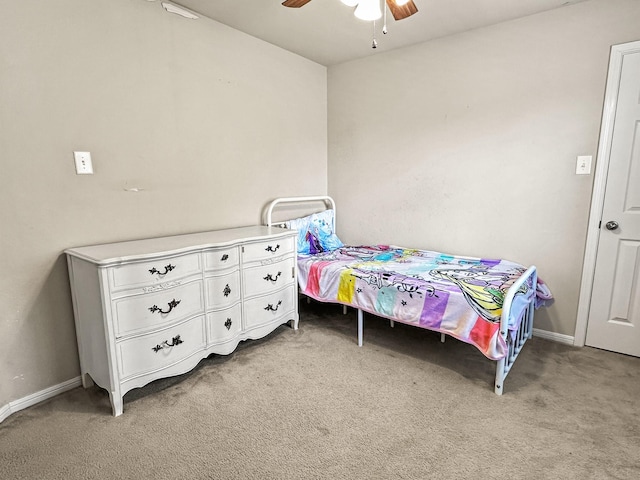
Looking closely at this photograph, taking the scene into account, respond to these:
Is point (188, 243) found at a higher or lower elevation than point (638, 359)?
higher

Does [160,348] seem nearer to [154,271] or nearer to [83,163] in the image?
[154,271]

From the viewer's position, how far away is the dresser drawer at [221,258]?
2.14 metres

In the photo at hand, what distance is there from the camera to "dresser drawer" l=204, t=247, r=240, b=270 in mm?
2139

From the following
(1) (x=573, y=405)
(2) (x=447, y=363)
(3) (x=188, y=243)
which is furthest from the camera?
(2) (x=447, y=363)

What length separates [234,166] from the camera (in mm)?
2840

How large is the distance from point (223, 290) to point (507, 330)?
1.65m

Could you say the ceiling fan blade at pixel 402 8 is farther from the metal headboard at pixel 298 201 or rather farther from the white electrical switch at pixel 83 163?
the white electrical switch at pixel 83 163

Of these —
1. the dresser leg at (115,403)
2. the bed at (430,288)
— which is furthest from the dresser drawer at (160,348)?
the bed at (430,288)

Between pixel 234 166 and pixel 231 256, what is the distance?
2.98 ft

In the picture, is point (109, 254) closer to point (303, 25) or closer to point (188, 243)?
point (188, 243)

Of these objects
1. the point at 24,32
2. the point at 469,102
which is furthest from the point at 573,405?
the point at 24,32

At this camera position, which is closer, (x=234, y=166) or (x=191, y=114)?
(x=191, y=114)

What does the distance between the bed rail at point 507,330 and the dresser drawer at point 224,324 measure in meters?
1.58

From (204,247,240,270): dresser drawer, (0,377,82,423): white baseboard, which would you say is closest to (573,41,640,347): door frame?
(204,247,240,270): dresser drawer
